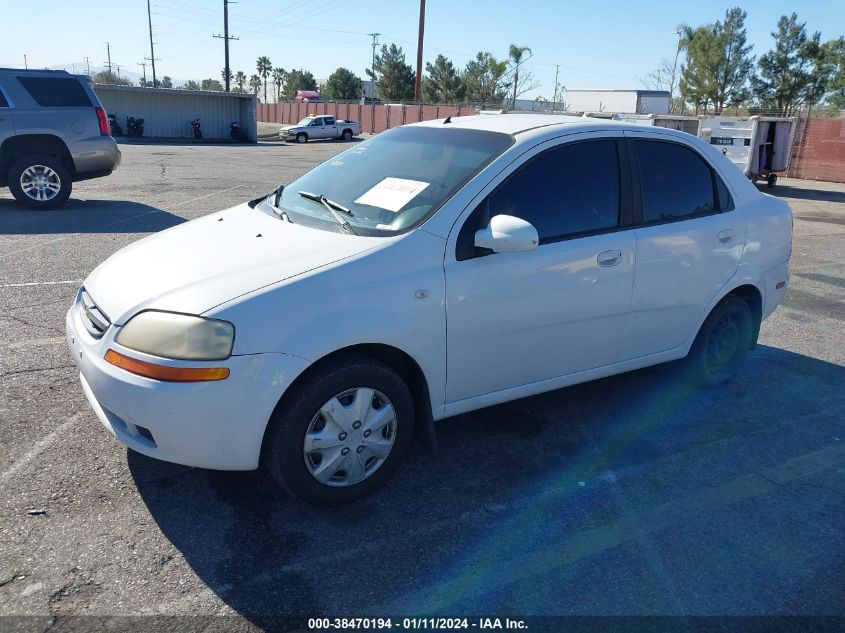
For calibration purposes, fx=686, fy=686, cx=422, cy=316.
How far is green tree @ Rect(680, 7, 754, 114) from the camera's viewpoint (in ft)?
159

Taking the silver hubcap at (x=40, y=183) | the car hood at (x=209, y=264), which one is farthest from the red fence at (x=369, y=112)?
the car hood at (x=209, y=264)

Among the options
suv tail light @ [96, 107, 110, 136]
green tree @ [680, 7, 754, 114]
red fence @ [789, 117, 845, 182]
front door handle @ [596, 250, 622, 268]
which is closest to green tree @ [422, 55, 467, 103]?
green tree @ [680, 7, 754, 114]

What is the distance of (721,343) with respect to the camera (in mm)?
4734

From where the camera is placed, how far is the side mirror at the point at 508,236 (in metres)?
3.19

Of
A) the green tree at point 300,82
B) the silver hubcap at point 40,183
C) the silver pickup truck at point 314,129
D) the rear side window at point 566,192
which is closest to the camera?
the rear side window at point 566,192

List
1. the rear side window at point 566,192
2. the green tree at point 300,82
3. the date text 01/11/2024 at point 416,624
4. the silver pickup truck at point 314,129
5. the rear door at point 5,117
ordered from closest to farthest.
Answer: the date text 01/11/2024 at point 416,624, the rear side window at point 566,192, the rear door at point 5,117, the silver pickup truck at point 314,129, the green tree at point 300,82

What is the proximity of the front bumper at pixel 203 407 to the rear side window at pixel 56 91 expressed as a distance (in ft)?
30.3

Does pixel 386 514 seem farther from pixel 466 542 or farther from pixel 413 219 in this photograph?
pixel 413 219

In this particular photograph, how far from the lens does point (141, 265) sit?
3346 millimetres

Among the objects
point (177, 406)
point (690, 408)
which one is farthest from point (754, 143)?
point (177, 406)

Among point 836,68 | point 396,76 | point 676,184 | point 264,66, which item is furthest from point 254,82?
point 676,184

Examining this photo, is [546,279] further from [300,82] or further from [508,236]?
[300,82]

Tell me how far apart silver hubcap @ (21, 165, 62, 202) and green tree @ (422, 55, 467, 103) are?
5987 centimetres

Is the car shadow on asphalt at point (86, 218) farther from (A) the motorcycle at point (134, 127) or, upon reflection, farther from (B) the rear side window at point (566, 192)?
(A) the motorcycle at point (134, 127)
